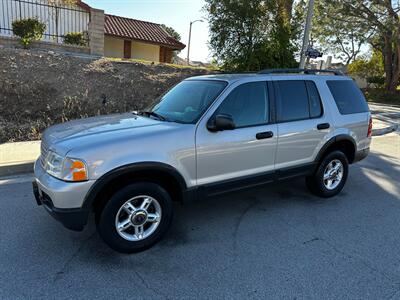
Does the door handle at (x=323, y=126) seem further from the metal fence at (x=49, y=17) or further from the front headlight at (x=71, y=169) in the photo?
the metal fence at (x=49, y=17)

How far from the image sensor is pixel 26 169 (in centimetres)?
595

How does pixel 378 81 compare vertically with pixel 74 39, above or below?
below

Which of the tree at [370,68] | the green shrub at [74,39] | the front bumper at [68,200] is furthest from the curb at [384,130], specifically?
the tree at [370,68]

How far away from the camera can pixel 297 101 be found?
4.53m

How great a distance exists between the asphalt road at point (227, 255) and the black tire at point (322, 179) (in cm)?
17

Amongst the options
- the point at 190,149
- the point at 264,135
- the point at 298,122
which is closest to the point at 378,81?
the point at 298,122

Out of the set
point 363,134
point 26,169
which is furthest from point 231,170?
point 26,169

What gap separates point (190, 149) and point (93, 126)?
113cm

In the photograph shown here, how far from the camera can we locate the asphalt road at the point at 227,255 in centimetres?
291

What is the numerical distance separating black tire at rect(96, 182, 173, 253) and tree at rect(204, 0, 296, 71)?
9.89m

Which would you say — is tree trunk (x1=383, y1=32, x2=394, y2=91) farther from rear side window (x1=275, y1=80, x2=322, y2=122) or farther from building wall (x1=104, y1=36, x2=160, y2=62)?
rear side window (x1=275, y1=80, x2=322, y2=122)

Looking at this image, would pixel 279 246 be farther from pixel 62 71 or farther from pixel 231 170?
pixel 62 71

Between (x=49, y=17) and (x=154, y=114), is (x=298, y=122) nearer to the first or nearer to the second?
(x=154, y=114)

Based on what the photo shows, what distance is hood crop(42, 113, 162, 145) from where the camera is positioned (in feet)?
11.5
